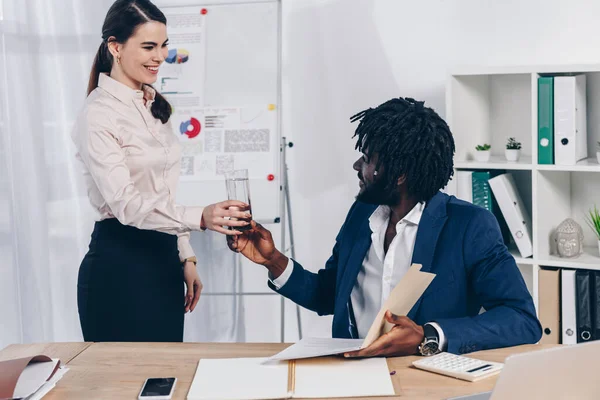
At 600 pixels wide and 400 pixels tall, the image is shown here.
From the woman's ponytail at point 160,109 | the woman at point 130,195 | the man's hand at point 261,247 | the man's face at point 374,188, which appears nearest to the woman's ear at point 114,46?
the woman at point 130,195

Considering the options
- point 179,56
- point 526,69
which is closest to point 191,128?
point 179,56

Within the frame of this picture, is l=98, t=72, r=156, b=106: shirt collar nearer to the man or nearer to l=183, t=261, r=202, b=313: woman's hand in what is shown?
l=183, t=261, r=202, b=313: woman's hand

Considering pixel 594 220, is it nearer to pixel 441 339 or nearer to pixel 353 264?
pixel 353 264

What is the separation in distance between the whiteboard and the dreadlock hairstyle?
4.75 feet

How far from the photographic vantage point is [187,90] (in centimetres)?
335

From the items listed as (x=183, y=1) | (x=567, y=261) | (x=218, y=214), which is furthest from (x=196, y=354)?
(x=183, y=1)

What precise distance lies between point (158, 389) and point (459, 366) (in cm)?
56

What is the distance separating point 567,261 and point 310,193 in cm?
129

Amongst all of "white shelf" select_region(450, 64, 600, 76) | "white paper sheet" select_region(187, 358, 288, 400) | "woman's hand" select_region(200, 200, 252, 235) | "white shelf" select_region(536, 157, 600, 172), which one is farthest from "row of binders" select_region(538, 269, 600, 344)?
"white paper sheet" select_region(187, 358, 288, 400)

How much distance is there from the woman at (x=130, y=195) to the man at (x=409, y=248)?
43cm

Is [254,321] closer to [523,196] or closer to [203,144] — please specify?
[203,144]

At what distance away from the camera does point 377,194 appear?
1866mm

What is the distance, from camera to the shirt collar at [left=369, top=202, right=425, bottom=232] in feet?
5.98

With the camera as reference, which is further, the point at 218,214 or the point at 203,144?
the point at 203,144
